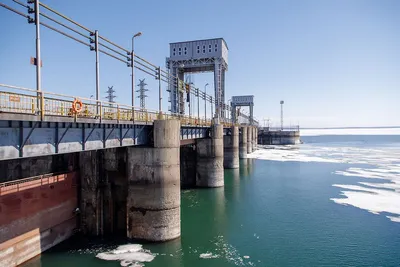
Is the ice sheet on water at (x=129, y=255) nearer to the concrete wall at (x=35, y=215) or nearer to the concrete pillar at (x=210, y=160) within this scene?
the concrete wall at (x=35, y=215)

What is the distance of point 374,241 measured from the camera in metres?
20.2

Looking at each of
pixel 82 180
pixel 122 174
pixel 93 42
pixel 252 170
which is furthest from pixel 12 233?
pixel 252 170

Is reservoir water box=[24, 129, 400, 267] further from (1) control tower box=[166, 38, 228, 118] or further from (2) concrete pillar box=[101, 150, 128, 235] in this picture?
(1) control tower box=[166, 38, 228, 118]

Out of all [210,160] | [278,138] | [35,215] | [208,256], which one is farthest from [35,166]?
[278,138]

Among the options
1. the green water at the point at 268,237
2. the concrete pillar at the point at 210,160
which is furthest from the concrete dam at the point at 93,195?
the concrete pillar at the point at 210,160

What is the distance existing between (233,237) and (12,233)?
15059 millimetres

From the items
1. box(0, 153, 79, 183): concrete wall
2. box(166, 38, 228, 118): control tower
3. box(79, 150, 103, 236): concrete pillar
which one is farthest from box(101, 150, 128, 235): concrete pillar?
box(166, 38, 228, 118): control tower

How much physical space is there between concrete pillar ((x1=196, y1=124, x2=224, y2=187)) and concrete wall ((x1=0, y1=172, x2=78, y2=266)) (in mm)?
19833

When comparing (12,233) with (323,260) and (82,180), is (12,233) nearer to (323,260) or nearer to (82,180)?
(82,180)

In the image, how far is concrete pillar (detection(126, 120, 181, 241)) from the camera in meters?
19.7

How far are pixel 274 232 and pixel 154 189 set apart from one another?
10561 millimetres

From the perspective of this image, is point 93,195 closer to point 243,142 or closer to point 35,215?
point 35,215

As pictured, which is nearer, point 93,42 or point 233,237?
point 93,42

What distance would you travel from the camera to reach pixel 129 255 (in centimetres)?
1803
